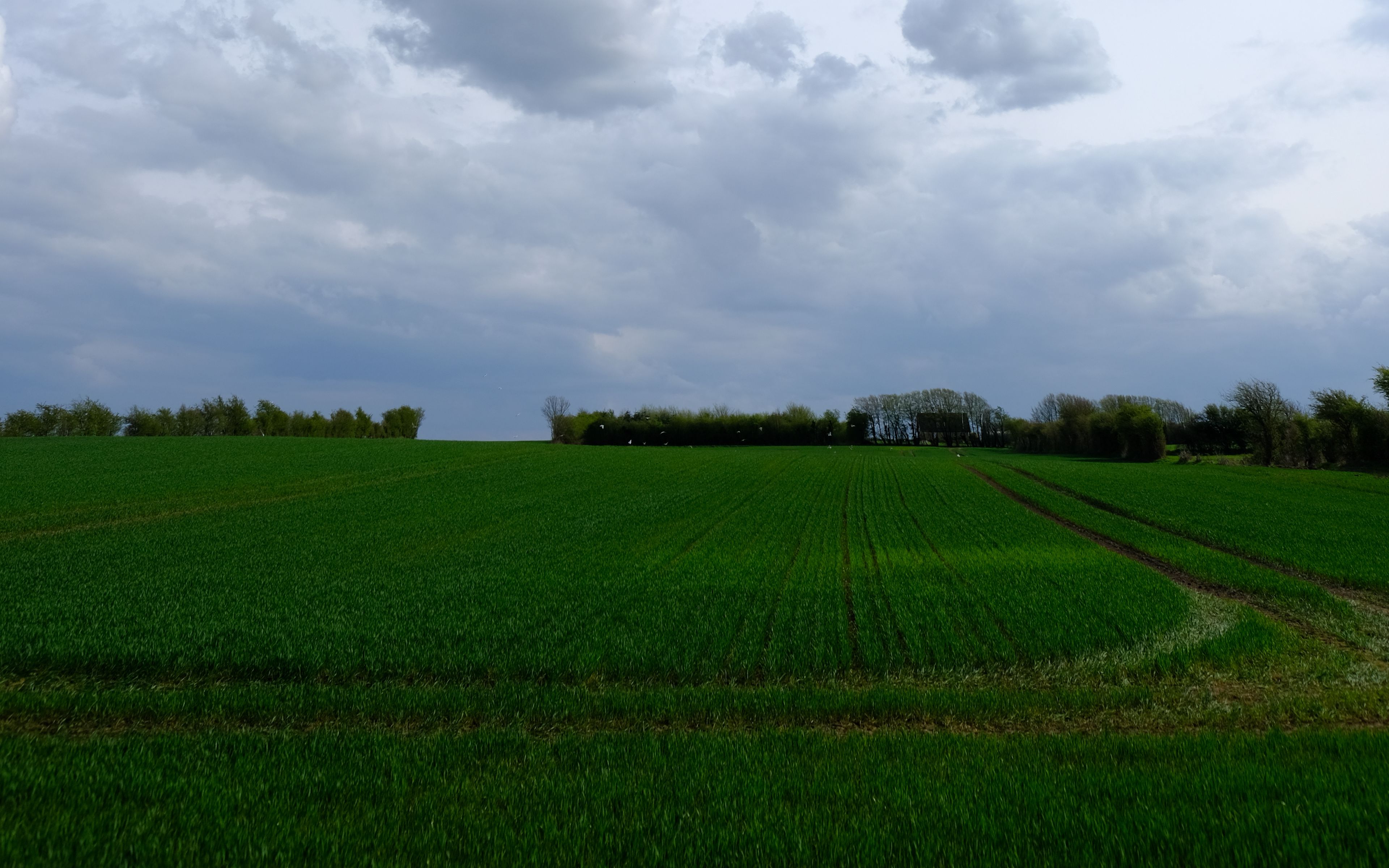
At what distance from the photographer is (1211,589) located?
1803cm

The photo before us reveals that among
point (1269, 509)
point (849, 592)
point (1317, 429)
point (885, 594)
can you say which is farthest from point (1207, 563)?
point (1317, 429)

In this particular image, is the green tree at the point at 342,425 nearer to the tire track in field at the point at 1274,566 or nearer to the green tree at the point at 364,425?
the green tree at the point at 364,425

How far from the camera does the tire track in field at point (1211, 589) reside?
13031 mm

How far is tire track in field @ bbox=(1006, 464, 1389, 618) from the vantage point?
54.0 feet

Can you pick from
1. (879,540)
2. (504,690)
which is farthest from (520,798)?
(879,540)

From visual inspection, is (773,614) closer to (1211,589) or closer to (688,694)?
(688,694)

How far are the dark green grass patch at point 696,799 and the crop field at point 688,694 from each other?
36 mm

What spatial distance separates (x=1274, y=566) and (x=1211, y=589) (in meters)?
4.24

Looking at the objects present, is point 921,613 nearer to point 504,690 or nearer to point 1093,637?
point 1093,637

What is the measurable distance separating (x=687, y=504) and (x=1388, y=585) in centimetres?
2386

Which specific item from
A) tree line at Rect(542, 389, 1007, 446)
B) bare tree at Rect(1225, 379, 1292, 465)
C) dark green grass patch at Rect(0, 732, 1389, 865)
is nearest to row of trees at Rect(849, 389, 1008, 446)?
tree line at Rect(542, 389, 1007, 446)

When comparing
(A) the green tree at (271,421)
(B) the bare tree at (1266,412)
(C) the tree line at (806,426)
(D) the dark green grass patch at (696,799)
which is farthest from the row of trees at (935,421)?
(D) the dark green grass patch at (696,799)

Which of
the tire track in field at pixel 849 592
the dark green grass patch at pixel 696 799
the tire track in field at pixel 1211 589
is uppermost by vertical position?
the dark green grass patch at pixel 696 799

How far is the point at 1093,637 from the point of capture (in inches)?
505
